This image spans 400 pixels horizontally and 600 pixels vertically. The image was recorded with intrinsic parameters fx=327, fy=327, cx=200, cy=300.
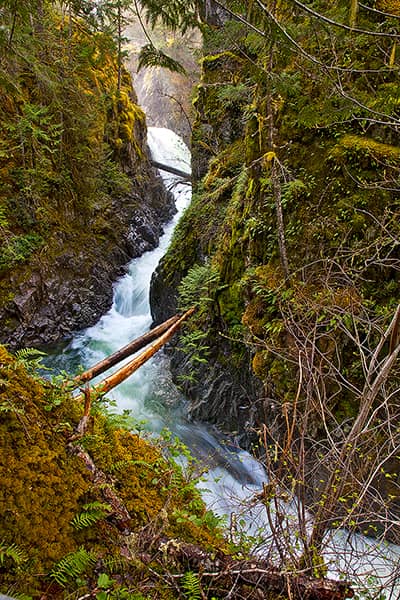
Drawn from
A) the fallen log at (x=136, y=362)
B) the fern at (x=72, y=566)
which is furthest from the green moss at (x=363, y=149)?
the fern at (x=72, y=566)

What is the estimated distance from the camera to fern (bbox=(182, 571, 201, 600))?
1.65 m

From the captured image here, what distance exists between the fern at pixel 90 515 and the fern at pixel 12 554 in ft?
0.94

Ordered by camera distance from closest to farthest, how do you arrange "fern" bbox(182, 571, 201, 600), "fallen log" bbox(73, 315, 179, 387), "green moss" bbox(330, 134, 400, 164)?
"fern" bbox(182, 571, 201, 600) < "green moss" bbox(330, 134, 400, 164) < "fallen log" bbox(73, 315, 179, 387)

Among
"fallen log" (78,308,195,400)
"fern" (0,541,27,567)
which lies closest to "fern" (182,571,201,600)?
"fern" (0,541,27,567)

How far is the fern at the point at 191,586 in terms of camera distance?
165 centimetres

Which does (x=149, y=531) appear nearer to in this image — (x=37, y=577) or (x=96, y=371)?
(x=37, y=577)

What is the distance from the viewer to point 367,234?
4387 millimetres

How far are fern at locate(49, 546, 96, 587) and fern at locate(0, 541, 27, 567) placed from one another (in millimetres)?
169

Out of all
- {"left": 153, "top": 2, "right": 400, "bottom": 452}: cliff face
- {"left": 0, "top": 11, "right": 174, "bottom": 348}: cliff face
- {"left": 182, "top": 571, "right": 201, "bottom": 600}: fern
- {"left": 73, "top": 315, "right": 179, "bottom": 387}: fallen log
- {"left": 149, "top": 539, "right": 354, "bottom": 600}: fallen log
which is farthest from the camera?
{"left": 0, "top": 11, "right": 174, "bottom": 348}: cliff face

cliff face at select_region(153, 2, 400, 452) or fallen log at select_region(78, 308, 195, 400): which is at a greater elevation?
cliff face at select_region(153, 2, 400, 452)

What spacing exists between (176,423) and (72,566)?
5.57 meters

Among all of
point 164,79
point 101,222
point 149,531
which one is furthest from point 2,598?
point 164,79

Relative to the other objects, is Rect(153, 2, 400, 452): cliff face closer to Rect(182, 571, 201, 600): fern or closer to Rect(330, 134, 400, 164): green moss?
Rect(330, 134, 400, 164): green moss

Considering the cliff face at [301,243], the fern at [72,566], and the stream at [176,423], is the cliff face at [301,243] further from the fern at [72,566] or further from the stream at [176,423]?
the fern at [72,566]
